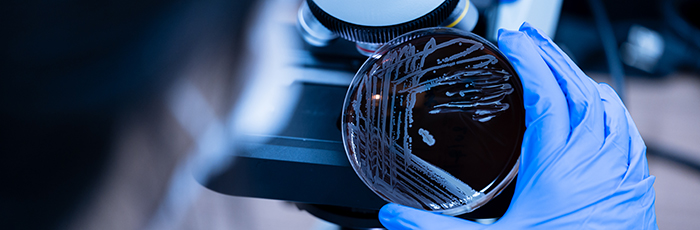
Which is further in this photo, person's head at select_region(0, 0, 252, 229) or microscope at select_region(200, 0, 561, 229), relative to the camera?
person's head at select_region(0, 0, 252, 229)

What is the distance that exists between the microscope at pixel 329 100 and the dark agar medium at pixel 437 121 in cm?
3

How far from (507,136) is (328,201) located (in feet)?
0.77

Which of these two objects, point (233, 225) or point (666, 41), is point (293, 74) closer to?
point (233, 225)

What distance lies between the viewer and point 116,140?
872mm

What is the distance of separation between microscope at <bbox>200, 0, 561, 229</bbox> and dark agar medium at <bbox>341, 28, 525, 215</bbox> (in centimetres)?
3

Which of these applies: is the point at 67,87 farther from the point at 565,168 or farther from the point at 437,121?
the point at 565,168

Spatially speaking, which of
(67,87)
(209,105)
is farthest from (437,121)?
(209,105)

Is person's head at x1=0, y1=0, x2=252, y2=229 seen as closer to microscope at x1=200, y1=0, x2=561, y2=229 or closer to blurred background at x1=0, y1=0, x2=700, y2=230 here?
blurred background at x1=0, y1=0, x2=700, y2=230

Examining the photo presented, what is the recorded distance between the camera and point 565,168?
43 cm

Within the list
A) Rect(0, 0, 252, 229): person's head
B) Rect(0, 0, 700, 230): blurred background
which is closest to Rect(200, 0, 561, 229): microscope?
Rect(0, 0, 700, 230): blurred background

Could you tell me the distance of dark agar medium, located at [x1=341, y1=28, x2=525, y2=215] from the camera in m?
0.40

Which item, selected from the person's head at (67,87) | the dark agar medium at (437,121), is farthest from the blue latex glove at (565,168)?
the person's head at (67,87)

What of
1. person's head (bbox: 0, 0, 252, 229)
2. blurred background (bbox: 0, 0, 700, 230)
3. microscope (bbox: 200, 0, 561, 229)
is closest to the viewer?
microscope (bbox: 200, 0, 561, 229)

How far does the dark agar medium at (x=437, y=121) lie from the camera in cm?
40
